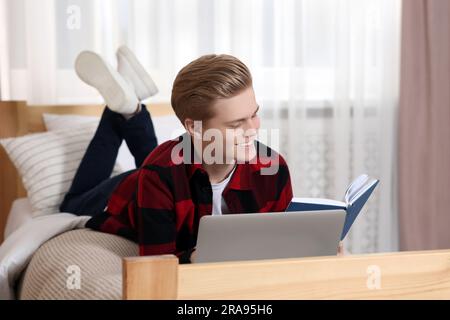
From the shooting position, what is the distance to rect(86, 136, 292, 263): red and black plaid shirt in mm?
1498

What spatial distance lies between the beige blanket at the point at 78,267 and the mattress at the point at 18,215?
0.49m

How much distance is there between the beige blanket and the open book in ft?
1.32

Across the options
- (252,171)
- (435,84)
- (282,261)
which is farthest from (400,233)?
(282,261)

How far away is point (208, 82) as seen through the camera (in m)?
1.45

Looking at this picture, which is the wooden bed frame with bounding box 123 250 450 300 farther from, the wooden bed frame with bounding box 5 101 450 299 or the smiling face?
the smiling face

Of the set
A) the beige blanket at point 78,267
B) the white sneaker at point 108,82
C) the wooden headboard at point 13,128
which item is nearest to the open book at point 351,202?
the beige blanket at point 78,267

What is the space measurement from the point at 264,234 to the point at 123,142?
153 centimetres

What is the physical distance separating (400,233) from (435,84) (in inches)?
26.3

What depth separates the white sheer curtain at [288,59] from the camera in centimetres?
278

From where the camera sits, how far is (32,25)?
2.75 metres

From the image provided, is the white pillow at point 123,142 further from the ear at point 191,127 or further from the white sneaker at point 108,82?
the ear at point 191,127

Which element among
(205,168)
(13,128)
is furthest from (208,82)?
(13,128)

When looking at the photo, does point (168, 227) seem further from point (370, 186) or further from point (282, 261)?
point (282, 261)

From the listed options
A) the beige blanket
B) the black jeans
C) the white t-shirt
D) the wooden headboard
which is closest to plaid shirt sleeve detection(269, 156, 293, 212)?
the white t-shirt
